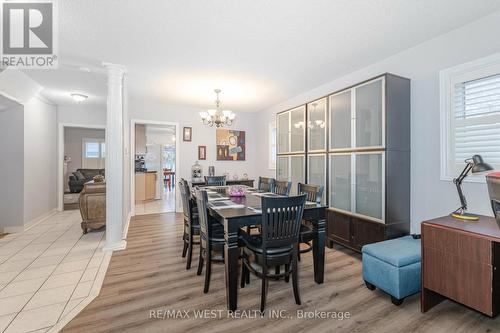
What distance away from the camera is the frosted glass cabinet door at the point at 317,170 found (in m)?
3.66

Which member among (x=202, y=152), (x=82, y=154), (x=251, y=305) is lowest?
(x=251, y=305)

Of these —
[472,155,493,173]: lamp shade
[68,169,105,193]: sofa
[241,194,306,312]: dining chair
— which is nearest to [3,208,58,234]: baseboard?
[68,169,105,193]: sofa

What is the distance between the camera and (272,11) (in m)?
2.12

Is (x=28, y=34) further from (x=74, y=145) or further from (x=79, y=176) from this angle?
(x=74, y=145)

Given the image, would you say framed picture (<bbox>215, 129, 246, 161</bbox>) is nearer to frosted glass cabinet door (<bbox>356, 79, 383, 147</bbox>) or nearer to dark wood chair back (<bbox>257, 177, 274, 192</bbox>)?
dark wood chair back (<bbox>257, 177, 274, 192</bbox>)

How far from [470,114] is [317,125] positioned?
188cm

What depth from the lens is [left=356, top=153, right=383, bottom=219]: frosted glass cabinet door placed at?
2775 mm

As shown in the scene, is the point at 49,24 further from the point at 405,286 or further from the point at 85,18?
the point at 405,286

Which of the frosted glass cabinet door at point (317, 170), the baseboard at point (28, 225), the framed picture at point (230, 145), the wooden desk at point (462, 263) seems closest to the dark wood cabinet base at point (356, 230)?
the frosted glass cabinet door at point (317, 170)

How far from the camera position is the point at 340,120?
335 centimetres

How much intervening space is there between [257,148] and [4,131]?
5.21 metres

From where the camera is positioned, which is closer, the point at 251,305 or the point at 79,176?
the point at 251,305

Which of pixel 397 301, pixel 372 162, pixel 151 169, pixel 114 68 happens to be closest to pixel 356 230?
pixel 372 162

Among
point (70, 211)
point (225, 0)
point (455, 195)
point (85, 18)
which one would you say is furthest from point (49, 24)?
point (70, 211)
